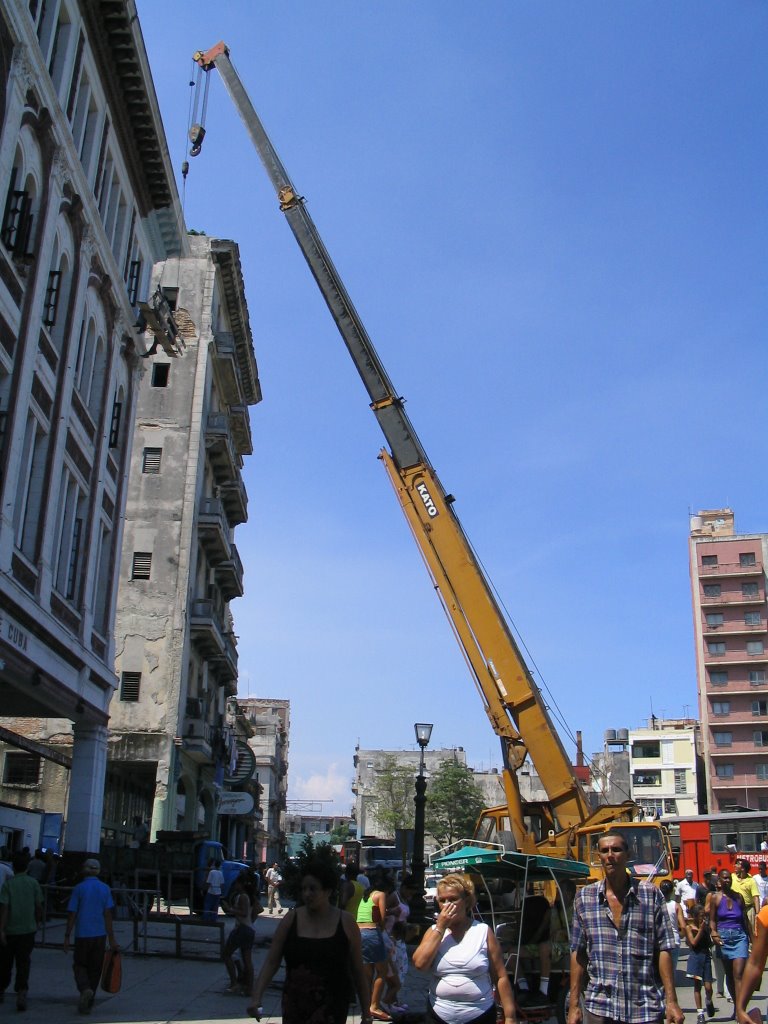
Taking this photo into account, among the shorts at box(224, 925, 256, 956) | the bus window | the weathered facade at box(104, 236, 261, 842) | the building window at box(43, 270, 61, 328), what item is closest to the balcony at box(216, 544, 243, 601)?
the weathered facade at box(104, 236, 261, 842)

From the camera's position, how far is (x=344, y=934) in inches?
235

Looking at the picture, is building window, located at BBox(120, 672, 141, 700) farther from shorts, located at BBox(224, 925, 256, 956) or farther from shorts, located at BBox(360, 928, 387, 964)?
shorts, located at BBox(360, 928, 387, 964)

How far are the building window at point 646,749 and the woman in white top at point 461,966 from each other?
78.6m

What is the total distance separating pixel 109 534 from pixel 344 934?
66.4ft

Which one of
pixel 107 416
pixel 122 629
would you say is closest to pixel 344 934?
pixel 107 416

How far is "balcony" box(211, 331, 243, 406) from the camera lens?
4300 cm

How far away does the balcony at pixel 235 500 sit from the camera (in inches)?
1759

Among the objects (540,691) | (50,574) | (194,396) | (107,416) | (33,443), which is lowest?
(540,691)

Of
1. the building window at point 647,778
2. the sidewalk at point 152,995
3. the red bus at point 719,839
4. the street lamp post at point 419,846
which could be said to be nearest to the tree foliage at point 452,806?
the building window at point 647,778

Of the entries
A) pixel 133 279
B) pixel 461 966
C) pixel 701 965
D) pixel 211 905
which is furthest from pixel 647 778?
pixel 461 966

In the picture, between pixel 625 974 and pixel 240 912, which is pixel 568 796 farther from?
pixel 625 974

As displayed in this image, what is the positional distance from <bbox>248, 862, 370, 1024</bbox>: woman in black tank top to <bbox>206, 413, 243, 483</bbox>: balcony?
35752 millimetres

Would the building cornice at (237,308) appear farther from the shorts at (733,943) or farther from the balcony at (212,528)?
the shorts at (733,943)

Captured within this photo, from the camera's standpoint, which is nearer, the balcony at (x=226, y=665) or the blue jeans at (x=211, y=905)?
the blue jeans at (x=211, y=905)
